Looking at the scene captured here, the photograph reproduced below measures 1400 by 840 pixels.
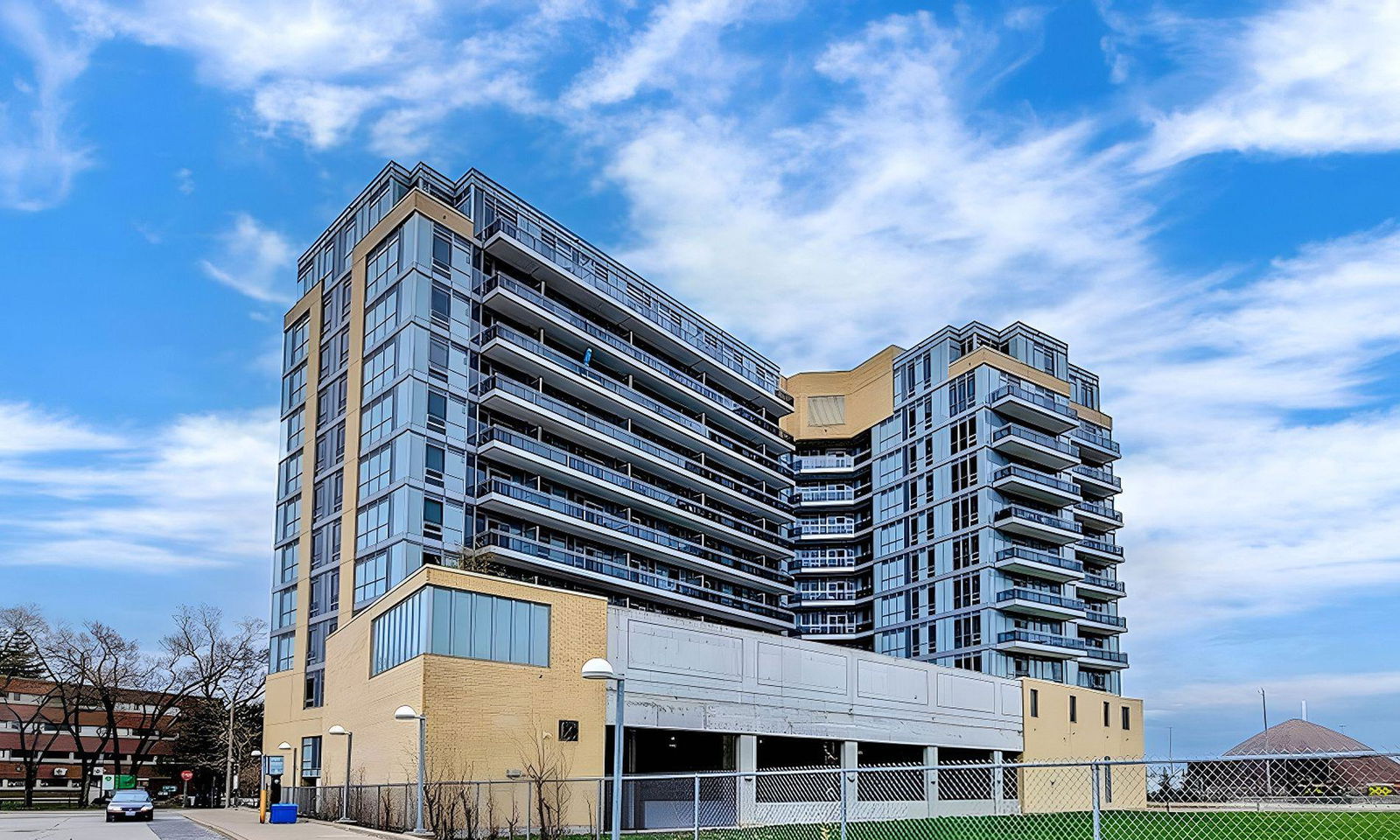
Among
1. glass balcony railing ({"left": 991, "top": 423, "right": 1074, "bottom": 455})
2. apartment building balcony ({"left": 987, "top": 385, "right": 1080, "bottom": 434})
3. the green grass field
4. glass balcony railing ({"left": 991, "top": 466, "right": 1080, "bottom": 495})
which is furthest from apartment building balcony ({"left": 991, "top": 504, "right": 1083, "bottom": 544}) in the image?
the green grass field

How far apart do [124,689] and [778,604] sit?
5171 cm

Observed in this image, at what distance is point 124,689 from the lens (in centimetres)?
9269

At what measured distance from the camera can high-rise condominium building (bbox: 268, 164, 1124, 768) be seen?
6112 centimetres

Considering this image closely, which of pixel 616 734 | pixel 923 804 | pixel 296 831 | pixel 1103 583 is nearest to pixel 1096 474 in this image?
pixel 1103 583

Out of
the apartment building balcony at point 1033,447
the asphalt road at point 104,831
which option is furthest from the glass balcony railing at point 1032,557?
the asphalt road at point 104,831

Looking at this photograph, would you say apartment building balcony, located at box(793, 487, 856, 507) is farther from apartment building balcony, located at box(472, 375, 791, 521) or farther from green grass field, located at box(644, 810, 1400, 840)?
green grass field, located at box(644, 810, 1400, 840)

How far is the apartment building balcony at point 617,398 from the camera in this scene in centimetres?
6384

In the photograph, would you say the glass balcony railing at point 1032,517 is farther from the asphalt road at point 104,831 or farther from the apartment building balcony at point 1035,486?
the asphalt road at point 104,831

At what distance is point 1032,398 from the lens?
8538cm

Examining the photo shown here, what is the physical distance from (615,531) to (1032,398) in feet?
111

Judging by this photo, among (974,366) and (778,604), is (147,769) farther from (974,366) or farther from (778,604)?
(974,366)

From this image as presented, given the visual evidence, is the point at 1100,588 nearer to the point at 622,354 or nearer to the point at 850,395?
the point at 850,395

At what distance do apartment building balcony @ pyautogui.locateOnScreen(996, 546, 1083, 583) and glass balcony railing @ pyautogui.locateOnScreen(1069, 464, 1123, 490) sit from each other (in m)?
8.68

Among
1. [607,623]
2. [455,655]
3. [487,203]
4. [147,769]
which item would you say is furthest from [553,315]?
[147,769]
